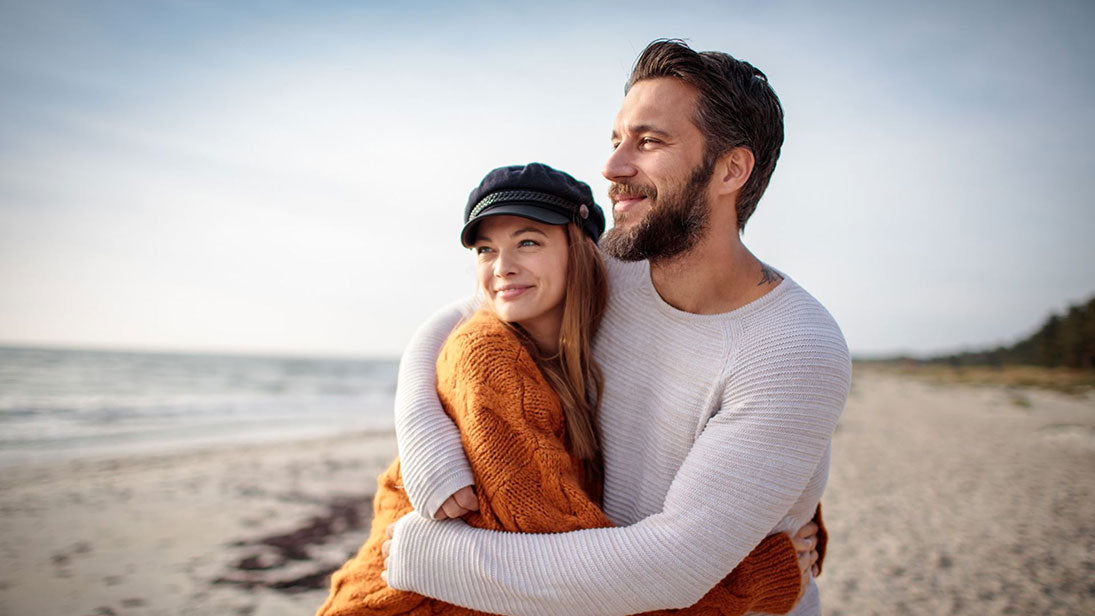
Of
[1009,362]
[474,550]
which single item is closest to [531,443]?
[474,550]

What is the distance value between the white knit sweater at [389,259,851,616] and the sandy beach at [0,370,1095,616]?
3333 mm

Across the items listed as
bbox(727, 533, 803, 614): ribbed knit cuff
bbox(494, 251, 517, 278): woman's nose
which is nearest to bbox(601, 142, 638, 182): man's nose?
bbox(494, 251, 517, 278): woman's nose

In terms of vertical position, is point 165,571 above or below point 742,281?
below

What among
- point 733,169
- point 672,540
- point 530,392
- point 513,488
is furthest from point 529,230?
point 672,540

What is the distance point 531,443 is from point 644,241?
30.8 inches

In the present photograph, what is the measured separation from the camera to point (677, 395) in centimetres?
186

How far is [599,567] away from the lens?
147 cm

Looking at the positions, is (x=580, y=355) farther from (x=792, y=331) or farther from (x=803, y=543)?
(x=803, y=543)

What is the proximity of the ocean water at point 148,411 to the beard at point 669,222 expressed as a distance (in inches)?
416

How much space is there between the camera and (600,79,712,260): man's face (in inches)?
75.2

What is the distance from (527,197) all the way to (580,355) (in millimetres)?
606

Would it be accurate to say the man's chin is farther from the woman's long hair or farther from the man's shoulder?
the man's shoulder

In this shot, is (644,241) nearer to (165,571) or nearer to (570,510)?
(570,510)

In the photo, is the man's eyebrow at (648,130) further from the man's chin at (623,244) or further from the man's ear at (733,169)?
the man's chin at (623,244)
